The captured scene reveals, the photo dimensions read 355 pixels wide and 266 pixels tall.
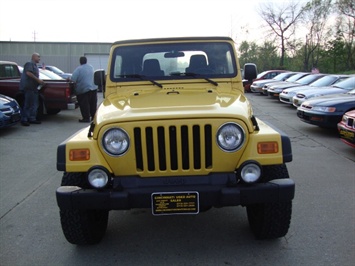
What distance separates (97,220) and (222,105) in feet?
5.15

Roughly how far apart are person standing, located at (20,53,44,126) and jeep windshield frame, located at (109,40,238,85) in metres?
6.30

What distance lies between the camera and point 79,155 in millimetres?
3168

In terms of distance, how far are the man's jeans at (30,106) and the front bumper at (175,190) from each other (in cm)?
801

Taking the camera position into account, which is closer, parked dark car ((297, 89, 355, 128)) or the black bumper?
the black bumper

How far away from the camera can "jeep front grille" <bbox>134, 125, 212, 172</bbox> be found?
307 cm

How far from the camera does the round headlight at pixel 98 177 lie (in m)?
3.10

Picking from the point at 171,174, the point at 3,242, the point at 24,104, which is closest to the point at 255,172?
the point at 171,174

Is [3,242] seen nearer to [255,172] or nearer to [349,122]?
[255,172]

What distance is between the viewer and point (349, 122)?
7.16 metres

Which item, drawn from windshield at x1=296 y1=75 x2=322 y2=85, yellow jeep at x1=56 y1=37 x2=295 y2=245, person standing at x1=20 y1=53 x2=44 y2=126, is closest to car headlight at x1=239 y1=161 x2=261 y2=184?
yellow jeep at x1=56 y1=37 x2=295 y2=245

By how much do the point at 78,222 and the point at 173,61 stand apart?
2.14 metres

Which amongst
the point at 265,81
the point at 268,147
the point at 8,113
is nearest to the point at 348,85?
the point at 8,113

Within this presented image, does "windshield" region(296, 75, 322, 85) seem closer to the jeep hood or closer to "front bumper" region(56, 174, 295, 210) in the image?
the jeep hood

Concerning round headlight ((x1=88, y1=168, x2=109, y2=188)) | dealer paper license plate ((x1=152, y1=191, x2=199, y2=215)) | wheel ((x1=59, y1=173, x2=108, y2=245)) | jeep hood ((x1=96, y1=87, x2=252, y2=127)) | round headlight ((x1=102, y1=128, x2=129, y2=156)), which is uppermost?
jeep hood ((x1=96, y1=87, x2=252, y2=127))
